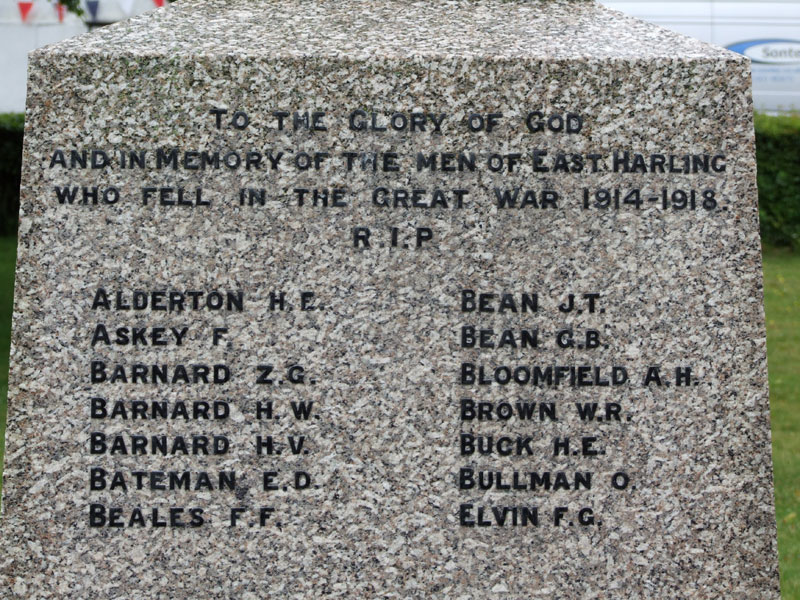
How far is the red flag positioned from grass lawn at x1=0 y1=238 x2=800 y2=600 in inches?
206

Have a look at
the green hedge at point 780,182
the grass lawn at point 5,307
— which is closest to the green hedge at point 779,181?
the green hedge at point 780,182

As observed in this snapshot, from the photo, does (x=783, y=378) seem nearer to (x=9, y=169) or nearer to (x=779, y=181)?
(x=779, y=181)

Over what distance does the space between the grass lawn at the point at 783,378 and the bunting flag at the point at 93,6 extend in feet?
14.4

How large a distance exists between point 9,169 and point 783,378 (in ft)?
36.7

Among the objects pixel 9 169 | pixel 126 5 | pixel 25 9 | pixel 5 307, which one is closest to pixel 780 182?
pixel 5 307

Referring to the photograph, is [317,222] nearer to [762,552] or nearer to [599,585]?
[599,585]

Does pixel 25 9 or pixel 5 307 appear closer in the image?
pixel 5 307

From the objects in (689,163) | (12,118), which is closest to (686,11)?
(12,118)

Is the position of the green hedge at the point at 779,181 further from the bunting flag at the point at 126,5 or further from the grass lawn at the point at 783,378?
the bunting flag at the point at 126,5

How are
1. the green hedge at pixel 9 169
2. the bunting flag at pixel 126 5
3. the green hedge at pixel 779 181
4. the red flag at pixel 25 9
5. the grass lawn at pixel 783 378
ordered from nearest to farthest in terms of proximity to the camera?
the grass lawn at pixel 783 378 → the green hedge at pixel 779 181 → the green hedge at pixel 9 169 → the bunting flag at pixel 126 5 → the red flag at pixel 25 9

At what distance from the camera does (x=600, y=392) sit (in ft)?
9.18

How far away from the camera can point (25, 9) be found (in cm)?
1714

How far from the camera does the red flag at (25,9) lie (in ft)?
56.0

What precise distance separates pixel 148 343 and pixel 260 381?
0.34 metres
